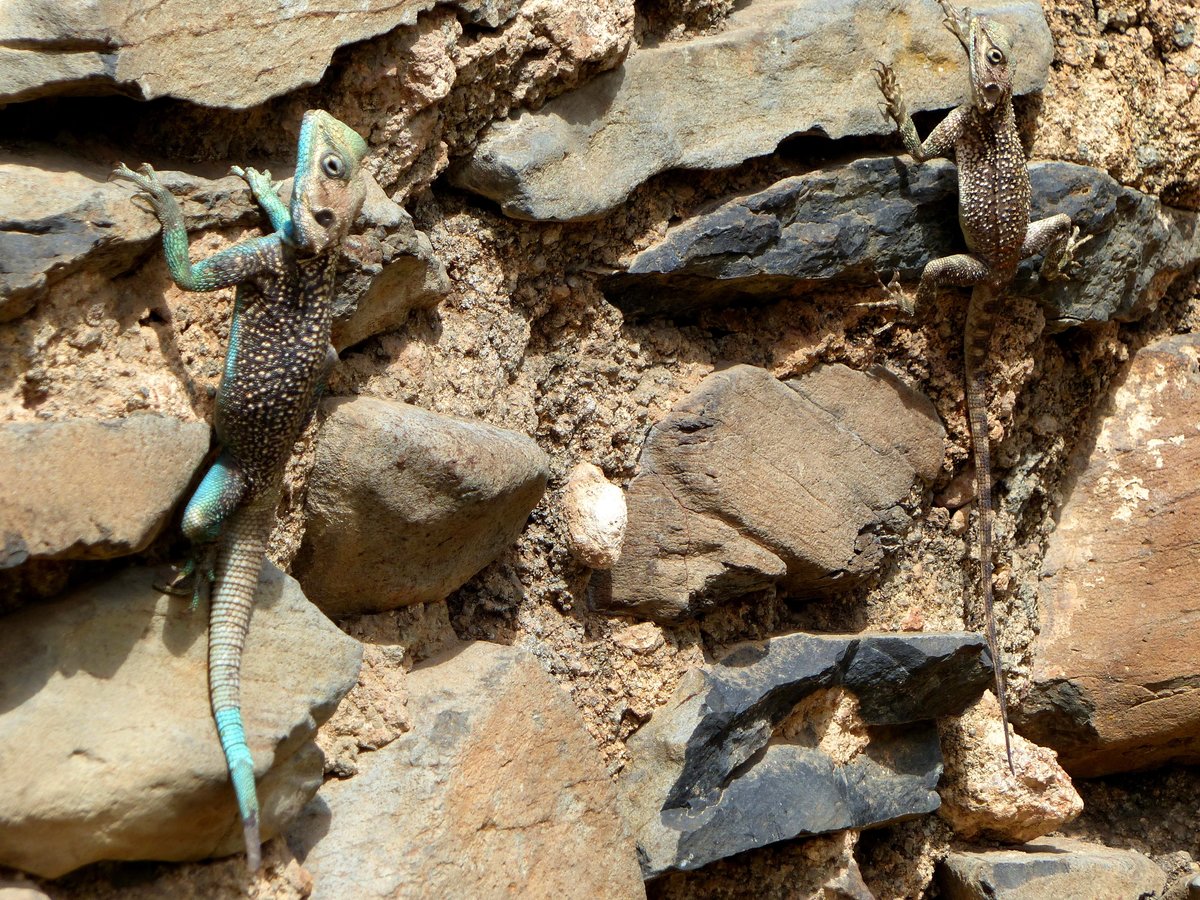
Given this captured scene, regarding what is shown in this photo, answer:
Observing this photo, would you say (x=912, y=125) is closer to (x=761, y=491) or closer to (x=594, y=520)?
(x=761, y=491)

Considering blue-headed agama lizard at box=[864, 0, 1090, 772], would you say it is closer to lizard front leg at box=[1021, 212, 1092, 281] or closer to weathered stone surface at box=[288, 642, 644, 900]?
lizard front leg at box=[1021, 212, 1092, 281]

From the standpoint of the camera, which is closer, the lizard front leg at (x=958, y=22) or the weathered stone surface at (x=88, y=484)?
the weathered stone surface at (x=88, y=484)

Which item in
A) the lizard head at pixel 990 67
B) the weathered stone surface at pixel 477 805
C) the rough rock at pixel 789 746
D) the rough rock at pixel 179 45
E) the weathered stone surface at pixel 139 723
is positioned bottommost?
the rough rock at pixel 789 746

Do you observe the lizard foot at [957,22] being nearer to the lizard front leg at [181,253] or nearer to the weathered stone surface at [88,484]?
the lizard front leg at [181,253]

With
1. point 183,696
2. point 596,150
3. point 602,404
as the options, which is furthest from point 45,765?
point 596,150

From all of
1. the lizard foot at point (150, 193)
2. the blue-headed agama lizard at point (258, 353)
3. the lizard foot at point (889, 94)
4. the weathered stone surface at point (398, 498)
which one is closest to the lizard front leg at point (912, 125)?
the lizard foot at point (889, 94)

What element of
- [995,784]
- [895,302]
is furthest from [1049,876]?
[895,302]
